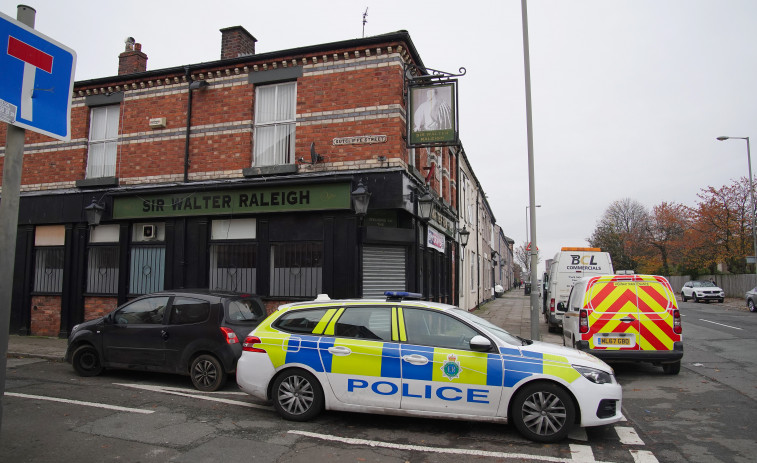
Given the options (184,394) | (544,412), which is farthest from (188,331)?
(544,412)

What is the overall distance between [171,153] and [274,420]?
9.28m

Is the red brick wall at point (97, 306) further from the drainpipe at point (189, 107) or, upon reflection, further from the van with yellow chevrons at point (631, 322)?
the van with yellow chevrons at point (631, 322)

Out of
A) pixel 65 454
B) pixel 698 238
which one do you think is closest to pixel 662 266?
pixel 698 238

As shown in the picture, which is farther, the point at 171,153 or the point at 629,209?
the point at 629,209

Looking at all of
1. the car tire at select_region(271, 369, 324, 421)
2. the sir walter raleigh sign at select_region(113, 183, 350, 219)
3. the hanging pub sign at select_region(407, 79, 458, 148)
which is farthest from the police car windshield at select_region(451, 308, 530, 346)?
the hanging pub sign at select_region(407, 79, 458, 148)

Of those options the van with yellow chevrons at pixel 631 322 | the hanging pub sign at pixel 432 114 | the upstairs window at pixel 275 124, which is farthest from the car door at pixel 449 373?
the upstairs window at pixel 275 124

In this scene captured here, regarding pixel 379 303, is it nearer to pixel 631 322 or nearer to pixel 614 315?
pixel 614 315

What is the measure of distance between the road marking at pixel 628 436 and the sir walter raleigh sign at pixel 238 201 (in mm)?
6861

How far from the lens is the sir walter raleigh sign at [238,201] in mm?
11086

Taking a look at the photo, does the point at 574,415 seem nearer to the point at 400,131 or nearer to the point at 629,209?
the point at 400,131

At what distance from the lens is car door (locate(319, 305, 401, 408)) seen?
5.57 m

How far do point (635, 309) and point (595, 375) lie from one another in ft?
13.2

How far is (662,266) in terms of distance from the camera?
182 ft

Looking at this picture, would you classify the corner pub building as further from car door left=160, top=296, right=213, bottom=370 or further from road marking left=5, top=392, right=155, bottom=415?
road marking left=5, top=392, right=155, bottom=415
